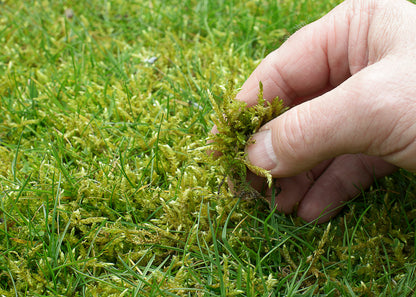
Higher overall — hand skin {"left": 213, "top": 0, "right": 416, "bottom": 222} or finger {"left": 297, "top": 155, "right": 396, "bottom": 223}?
hand skin {"left": 213, "top": 0, "right": 416, "bottom": 222}

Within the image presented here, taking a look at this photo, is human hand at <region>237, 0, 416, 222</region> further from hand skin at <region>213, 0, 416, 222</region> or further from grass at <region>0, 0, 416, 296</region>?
grass at <region>0, 0, 416, 296</region>

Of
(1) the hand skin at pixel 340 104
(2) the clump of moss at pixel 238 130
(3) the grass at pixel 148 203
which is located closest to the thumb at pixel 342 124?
(1) the hand skin at pixel 340 104

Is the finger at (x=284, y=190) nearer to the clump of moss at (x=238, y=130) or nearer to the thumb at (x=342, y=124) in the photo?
the clump of moss at (x=238, y=130)

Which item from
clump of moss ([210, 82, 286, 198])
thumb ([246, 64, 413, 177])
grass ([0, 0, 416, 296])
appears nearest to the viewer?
thumb ([246, 64, 413, 177])

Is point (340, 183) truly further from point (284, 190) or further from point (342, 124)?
point (342, 124)

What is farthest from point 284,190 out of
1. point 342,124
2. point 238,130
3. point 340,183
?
point 342,124

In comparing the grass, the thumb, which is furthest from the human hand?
the grass

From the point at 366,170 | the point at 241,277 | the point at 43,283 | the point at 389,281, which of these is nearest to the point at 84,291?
the point at 43,283
